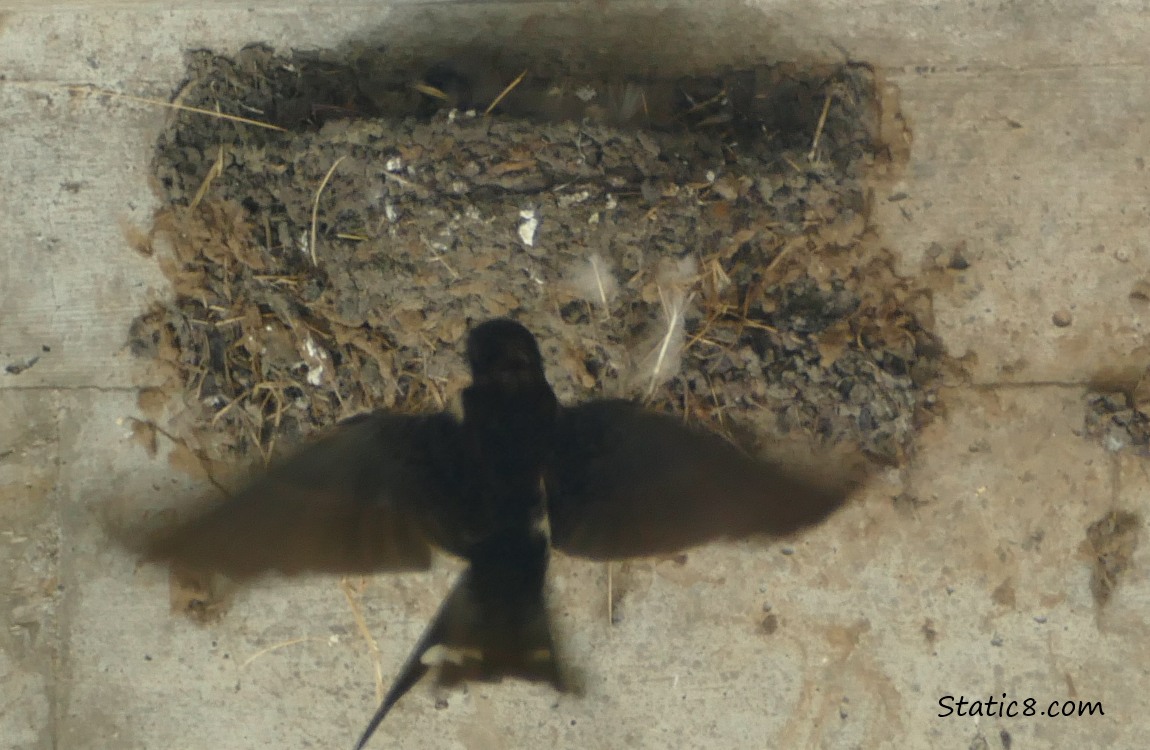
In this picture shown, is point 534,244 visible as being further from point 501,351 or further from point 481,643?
point 481,643

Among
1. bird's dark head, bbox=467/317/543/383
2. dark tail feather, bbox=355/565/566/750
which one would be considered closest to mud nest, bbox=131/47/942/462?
bird's dark head, bbox=467/317/543/383

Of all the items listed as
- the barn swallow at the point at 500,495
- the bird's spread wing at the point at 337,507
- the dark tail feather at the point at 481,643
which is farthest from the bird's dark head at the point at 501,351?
the dark tail feather at the point at 481,643

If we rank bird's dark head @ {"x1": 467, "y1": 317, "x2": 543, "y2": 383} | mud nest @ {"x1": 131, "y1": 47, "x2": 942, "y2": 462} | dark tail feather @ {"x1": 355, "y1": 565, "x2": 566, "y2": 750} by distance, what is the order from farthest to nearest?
dark tail feather @ {"x1": 355, "y1": 565, "x2": 566, "y2": 750} → bird's dark head @ {"x1": 467, "y1": 317, "x2": 543, "y2": 383} → mud nest @ {"x1": 131, "y1": 47, "x2": 942, "y2": 462}

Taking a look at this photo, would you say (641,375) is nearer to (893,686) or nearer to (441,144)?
(441,144)

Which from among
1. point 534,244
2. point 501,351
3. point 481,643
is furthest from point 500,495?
→ point 534,244

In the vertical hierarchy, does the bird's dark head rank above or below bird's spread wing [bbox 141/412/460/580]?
above

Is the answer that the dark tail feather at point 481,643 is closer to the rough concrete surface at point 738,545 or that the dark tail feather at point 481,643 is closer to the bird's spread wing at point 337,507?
the rough concrete surface at point 738,545

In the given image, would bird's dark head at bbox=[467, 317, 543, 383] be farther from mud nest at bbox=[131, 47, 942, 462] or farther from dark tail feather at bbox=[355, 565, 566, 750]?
dark tail feather at bbox=[355, 565, 566, 750]
